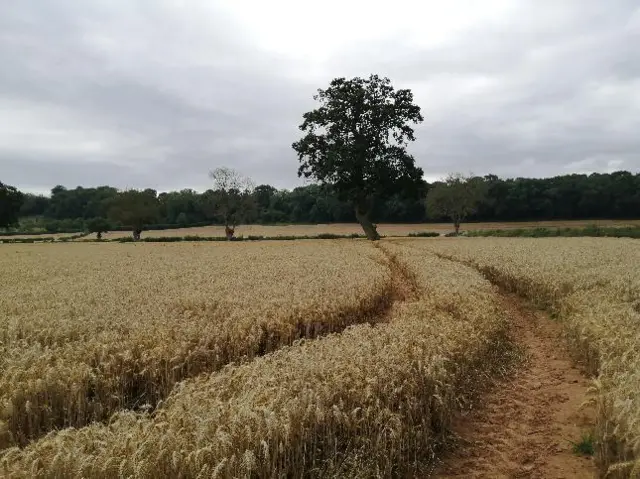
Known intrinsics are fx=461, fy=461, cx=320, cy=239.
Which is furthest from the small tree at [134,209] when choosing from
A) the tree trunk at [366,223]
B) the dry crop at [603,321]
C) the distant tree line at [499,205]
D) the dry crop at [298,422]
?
the dry crop at [298,422]

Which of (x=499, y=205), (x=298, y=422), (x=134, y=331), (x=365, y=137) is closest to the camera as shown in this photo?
(x=298, y=422)

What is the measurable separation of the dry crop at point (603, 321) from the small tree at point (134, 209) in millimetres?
60133

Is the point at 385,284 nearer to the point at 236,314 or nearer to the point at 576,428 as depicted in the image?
the point at 236,314

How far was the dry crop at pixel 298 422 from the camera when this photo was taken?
4.88m

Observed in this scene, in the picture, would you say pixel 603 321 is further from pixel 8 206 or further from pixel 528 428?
pixel 8 206

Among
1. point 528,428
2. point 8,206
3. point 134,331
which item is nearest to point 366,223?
point 134,331

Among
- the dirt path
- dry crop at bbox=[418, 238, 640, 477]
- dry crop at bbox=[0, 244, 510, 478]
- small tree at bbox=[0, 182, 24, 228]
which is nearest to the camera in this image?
dry crop at bbox=[0, 244, 510, 478]

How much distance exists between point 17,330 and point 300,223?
10822cm

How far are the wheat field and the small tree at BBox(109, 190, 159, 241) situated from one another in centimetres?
6092

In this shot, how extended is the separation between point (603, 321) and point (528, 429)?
462 cm

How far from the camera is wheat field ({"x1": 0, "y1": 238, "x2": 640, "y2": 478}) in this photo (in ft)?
17.2

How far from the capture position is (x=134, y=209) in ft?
241

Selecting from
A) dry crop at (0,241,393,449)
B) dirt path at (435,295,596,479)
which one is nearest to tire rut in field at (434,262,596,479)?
dirt path at (435,295,596,479)

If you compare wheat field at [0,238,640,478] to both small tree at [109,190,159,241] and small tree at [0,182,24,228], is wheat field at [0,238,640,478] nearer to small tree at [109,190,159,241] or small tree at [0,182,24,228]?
small tree at [109,190,159,241]
